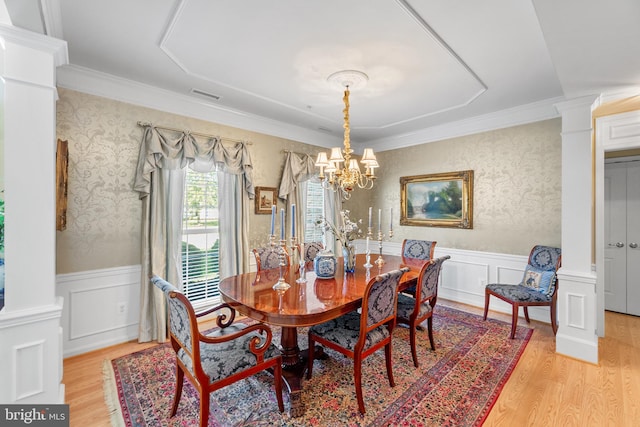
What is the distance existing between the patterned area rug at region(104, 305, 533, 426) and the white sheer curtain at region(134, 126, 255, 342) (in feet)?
1.89

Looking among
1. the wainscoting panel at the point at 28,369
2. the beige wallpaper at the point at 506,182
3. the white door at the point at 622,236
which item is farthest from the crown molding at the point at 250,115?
the wainscoting panel at the point at 28,369

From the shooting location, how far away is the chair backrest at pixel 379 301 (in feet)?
Answer: 6.32

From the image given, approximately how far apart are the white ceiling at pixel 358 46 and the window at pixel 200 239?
106 centimetres

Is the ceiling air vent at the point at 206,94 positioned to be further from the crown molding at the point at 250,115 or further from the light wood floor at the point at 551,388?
the light wood floor at the point at 551,388

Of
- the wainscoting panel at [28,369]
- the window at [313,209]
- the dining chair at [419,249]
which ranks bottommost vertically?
the wainscoting panel at [28,369]

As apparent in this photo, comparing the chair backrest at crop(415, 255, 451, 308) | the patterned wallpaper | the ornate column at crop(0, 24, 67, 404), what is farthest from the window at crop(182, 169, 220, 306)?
the chair backrest at crop(415, 255, 451, 308)

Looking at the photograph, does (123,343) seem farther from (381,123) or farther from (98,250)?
(381,123)

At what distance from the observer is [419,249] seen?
3.95m

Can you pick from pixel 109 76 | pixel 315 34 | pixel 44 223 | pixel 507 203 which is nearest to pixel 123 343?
pixel 44 223

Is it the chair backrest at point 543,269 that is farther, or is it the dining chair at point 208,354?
the chair backrest at point 543,269

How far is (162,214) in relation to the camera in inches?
122

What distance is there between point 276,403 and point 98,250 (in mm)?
2269

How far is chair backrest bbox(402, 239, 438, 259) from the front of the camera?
3.82 metres

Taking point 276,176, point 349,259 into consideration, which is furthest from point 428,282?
point 276,176
